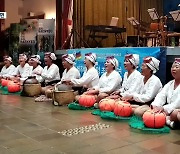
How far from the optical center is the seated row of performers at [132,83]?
4.39 m

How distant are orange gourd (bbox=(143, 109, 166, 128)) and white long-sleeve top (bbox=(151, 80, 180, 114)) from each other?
22 centimetres

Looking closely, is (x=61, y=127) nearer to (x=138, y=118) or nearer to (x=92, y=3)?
(x=138, y=118)

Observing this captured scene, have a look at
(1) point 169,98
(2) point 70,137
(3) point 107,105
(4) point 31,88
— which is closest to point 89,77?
(3) point 107,105

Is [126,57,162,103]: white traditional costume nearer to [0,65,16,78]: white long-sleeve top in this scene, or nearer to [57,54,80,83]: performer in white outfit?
Result: [57,54,80,83]: performer in white outfit

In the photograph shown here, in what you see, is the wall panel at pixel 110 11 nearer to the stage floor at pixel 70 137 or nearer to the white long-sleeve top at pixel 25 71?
the white long-sleeve top at pixel 25 71

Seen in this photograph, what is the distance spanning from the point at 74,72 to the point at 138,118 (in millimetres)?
2739

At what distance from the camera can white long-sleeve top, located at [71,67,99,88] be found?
21.1 ft

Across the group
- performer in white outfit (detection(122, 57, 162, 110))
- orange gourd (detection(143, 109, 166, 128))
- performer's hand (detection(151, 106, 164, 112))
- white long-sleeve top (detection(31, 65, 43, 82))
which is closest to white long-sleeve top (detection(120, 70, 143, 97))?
performer in white outfit (detection(122, 57, 162, 110))

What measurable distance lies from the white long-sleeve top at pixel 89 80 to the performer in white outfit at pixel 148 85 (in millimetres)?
1443

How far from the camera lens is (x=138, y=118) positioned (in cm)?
465

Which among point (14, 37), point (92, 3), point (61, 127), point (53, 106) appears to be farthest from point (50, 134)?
point (14, 37)

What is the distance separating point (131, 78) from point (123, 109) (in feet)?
2.76

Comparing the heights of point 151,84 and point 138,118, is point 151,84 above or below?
above

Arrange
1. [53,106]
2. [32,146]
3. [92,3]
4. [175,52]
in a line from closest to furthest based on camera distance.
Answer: [32,146], [175,52], [53,106], [92,3]
